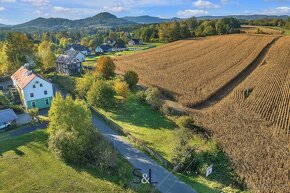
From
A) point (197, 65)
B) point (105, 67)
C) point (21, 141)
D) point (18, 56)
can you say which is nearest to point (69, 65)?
point (105, 67)

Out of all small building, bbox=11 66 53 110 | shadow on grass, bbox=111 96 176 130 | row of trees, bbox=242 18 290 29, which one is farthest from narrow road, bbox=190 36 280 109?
row of trees, bbox=242 18 290 29

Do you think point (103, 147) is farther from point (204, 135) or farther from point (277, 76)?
point (277, 76)

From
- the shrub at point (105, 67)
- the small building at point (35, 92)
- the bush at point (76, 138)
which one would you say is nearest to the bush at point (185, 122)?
the bush at point (76, 138)

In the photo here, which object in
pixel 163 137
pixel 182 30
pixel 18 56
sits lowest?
pixel 163 137

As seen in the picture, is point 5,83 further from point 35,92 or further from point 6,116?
point 6,116

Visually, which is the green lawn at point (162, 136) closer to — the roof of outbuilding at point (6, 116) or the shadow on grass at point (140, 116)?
the shadow on grass at point (140, 116)

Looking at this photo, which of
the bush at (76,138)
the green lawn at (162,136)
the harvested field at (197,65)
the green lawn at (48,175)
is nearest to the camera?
the green lawn at (48,175)

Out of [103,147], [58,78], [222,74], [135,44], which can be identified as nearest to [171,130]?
[103,147]
